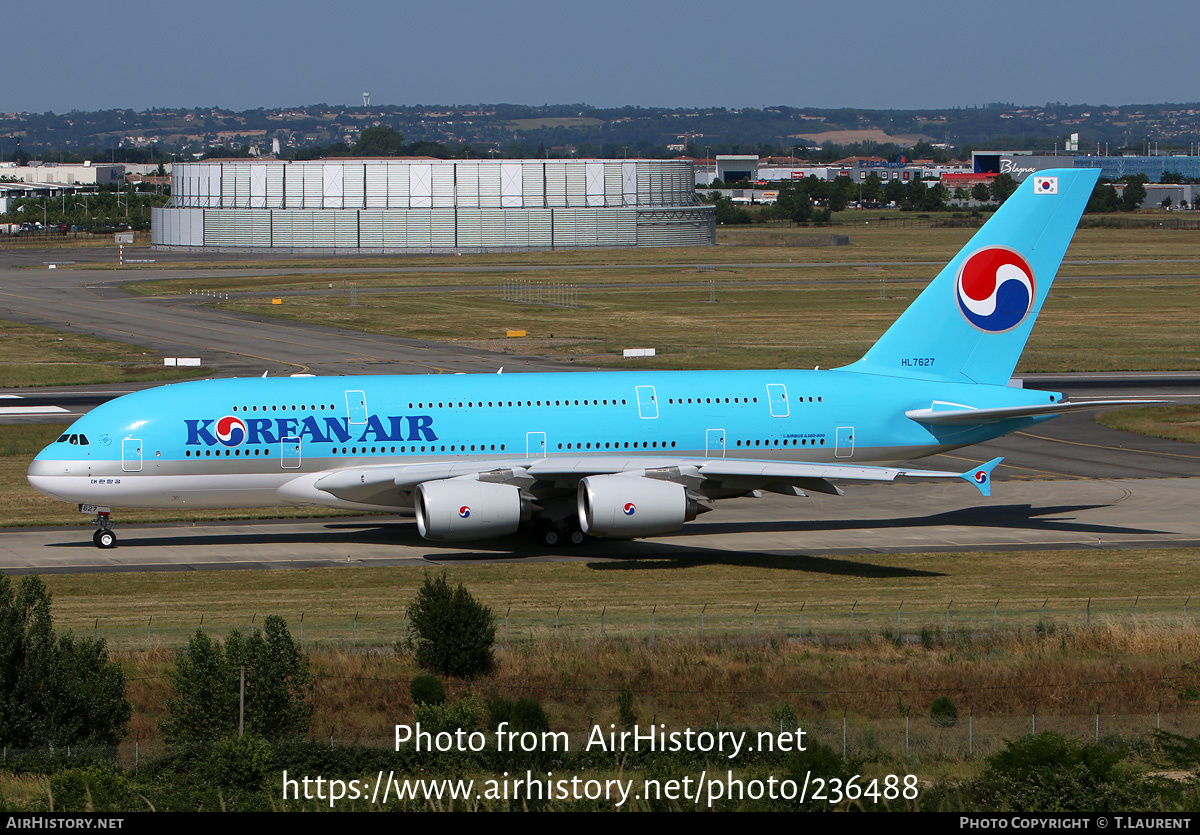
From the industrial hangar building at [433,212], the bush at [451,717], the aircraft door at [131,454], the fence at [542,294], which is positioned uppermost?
the industrial hangar building at [433,212]

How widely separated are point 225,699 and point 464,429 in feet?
60.3

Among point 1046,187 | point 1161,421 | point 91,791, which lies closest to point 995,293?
point 1046,187

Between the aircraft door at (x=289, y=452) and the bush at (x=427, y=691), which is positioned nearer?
the bush at (x=427, y=691)

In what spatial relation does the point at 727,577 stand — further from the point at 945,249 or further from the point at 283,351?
the point at 945,249

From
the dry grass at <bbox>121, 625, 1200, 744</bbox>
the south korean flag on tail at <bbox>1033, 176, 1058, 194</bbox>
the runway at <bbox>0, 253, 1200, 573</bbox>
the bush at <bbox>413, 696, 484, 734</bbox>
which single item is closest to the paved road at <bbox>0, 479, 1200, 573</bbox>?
the runway at <bbox>0, 253, 1200, 573</bbox>

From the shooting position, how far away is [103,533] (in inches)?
1711

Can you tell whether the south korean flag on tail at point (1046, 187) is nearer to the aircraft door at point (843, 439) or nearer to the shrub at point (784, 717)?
the aircraft door at point (843, 439)

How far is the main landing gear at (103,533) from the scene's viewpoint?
4334 centimetres

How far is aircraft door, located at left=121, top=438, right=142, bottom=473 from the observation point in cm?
4197

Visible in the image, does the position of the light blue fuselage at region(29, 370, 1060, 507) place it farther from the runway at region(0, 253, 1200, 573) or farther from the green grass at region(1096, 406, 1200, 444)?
the green grass at region(1096, 406, 1200, 444)

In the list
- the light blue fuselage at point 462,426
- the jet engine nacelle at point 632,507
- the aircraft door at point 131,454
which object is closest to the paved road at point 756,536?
the light blue fuselage at point 462,426

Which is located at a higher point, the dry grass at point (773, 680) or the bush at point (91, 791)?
the bush at point (91, 791)

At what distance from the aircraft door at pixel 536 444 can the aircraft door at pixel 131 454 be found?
475 inches

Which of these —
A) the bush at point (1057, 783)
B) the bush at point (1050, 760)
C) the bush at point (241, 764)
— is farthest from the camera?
the bush at point (241, 764)
